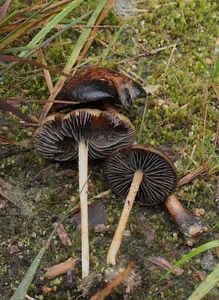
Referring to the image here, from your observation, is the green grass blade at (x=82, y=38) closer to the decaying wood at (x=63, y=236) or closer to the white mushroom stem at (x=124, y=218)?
the white mushroom stem at (x=124, y=218)

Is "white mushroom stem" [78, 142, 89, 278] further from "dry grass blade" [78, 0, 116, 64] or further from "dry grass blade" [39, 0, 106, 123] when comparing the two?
"dry grass blade" [78, 0, 116, 64]

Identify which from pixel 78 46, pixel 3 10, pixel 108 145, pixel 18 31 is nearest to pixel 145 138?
pixel 108 145

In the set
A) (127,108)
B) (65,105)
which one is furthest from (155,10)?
(65,105)

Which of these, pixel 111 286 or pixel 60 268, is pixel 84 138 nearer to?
pixel 60 268

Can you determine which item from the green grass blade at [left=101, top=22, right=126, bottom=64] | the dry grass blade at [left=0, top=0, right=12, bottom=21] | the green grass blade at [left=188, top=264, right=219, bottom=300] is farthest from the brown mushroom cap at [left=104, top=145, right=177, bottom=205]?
the dry grass blade at [left=0, top=0, right=12, bottom=21]

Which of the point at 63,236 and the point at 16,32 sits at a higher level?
the point at 16,32

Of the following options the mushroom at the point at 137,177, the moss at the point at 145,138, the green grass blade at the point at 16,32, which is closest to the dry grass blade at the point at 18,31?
the green grass blade at the point at 16,32

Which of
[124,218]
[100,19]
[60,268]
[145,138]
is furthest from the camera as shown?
[100,19]
